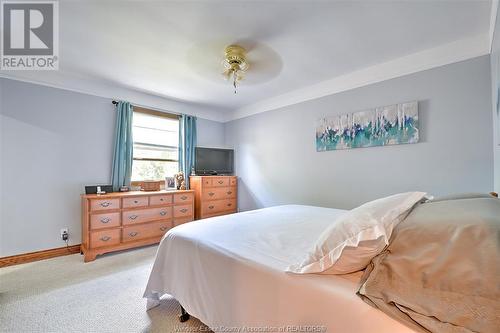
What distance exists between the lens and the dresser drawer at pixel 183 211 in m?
3.61

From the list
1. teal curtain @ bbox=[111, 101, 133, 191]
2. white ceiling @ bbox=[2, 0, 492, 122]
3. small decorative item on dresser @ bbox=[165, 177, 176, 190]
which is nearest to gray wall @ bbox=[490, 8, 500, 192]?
white ceiling @ bbox=[2, 0, 492, 122]

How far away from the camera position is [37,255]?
2.84 meters

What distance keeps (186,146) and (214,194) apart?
1096 mm

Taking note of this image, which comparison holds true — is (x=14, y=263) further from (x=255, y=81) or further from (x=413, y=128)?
(x=413, y=128)

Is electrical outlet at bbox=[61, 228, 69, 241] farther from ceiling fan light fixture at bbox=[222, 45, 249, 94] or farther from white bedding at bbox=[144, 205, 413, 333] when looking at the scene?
ceiling fan light fixture at bbox=[222, 45, 249, 94]

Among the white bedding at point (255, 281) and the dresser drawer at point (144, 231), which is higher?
the white bedding at point (255, 281)

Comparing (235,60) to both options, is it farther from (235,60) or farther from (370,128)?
(370,128)

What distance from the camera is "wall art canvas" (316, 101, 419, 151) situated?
256 cm

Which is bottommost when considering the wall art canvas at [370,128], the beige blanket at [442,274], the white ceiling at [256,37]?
the beige blanket at [442,274]

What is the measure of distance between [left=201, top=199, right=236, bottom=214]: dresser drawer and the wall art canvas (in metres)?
2.07

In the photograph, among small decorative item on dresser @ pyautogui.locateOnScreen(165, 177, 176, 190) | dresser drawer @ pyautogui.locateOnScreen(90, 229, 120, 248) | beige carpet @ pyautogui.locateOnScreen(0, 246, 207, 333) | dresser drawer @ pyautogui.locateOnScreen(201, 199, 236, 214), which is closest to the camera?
beige carpet @ pyautogui.locateOnScreen(0, 246, 207, 333)

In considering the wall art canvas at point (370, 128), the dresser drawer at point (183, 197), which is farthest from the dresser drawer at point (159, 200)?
the wall art canvas at point (370, 128)

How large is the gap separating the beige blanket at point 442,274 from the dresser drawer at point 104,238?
3.16m

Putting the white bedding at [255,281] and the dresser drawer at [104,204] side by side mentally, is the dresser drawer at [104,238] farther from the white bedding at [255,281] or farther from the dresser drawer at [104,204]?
the white bedding at [255,281]
